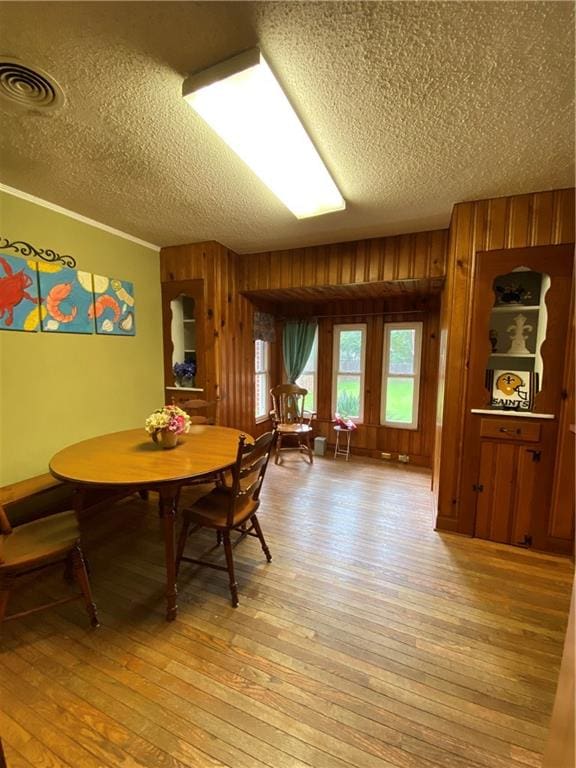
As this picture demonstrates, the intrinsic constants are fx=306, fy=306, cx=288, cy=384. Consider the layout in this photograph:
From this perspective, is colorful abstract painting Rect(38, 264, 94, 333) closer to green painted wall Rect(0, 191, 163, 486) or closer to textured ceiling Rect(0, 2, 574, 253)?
green painted wall Rect(0, 191, 163, 486)

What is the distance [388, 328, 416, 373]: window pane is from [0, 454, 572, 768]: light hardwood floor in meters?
2.39

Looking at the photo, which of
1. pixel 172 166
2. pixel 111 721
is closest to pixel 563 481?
pixel 111 721

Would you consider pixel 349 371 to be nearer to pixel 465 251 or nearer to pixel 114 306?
pixel 465 251

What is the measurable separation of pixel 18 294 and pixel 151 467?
1661 mm

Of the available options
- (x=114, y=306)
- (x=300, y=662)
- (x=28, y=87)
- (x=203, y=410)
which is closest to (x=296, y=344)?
(x=203, y=410)

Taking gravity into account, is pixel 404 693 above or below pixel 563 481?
below

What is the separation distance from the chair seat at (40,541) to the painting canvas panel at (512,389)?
119 inches

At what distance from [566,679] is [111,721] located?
1595 mm

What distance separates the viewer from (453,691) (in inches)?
52.2

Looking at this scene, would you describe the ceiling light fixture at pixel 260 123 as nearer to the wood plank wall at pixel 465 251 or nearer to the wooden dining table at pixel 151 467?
the wood plank wall at pixel 465 251

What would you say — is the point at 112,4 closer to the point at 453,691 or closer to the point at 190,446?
the point at 190,446

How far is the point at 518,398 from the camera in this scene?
2457 mm

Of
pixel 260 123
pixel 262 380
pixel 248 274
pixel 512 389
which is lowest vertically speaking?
pixel 262 380

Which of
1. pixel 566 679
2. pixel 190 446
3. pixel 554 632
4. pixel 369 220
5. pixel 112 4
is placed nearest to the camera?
pixel 566 679
